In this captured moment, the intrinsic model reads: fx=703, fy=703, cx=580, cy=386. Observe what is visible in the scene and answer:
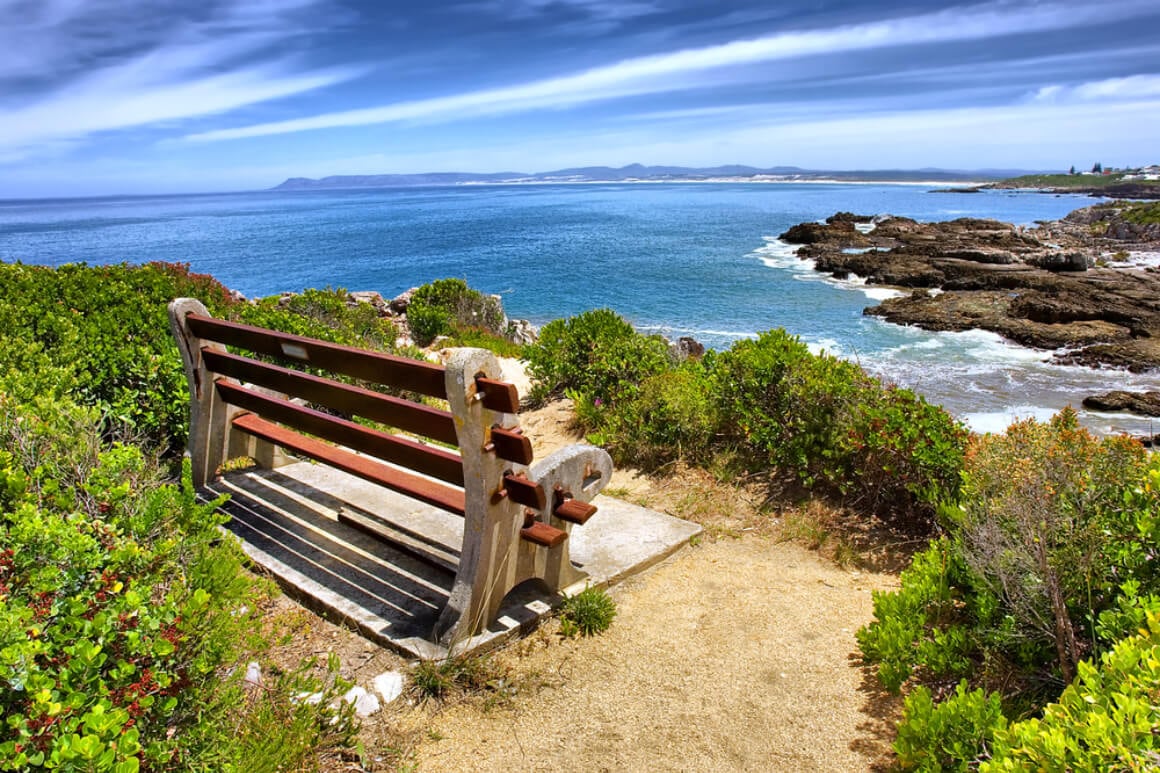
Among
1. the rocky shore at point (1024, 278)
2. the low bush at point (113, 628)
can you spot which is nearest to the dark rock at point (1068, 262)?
the rocky shore at point (1024, 278)

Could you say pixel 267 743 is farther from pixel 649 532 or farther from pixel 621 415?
pixel 621 415

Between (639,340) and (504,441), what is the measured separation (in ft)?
18.8

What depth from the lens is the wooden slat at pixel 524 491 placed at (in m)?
3.16

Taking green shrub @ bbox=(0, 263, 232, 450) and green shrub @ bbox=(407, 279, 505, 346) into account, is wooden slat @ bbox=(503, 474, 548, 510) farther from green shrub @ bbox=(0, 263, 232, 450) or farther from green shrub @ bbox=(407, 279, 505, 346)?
green shrub @ bbox=(407, 279, 505, 346)

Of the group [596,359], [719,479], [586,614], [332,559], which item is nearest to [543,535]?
[586,614]

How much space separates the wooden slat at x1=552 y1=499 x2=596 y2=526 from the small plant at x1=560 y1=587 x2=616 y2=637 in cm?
64

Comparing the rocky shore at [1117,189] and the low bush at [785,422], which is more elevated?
the rocky shore at [1117,189]

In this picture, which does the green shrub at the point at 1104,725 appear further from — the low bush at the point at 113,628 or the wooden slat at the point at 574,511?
the low bush at the point at 113,628

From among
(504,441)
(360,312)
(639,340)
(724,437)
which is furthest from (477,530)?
(360,312)

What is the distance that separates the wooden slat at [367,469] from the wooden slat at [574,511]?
487 mm

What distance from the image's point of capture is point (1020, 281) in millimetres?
28859

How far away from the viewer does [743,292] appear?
3111 cm

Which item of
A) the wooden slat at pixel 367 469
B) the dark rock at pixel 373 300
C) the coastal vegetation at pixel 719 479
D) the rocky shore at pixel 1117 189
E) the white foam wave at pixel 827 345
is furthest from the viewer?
the rocky shore at pixel 1117 189

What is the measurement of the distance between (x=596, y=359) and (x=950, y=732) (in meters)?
6.21
